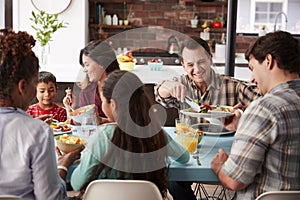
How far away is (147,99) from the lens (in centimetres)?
204

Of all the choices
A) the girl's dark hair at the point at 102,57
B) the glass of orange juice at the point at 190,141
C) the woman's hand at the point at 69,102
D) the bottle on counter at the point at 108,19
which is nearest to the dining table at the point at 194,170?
the glass of orange juice at the point at 190,141

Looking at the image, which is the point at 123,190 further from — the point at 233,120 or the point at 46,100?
the point at 46,100

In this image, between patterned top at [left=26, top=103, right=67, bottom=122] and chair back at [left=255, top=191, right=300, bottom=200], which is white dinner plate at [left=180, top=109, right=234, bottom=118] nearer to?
chair back at [left=255, top=191, right=300, bottom=200]

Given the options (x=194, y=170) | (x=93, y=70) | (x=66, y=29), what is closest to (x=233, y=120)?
(x=194, y=170)

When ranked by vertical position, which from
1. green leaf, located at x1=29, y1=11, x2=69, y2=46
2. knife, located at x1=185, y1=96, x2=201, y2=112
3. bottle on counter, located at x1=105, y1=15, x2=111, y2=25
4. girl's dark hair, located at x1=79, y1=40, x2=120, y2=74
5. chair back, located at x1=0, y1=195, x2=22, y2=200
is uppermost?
bottle on counter, located at x1=105, y1=15, x2=111, y2=25

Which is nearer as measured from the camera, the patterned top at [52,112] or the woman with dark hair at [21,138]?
the woman with dark hair at [21,138]

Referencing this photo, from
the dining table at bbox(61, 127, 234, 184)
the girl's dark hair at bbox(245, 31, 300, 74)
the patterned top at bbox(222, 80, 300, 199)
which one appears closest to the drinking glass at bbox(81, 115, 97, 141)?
the dining table at bbox(61, 127, 234, 184)

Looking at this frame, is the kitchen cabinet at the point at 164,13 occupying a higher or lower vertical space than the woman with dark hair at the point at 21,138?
higher

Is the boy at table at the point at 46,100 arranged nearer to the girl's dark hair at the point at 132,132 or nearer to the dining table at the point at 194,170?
the dining table at the point at 194,170

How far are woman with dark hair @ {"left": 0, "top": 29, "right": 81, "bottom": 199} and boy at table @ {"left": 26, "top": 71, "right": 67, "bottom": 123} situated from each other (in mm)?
1424

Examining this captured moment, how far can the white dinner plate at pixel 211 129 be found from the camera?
283 cm

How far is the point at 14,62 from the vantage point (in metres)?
1.81

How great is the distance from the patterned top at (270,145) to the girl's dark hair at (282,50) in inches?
4.1

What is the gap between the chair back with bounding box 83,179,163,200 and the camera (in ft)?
6.30
